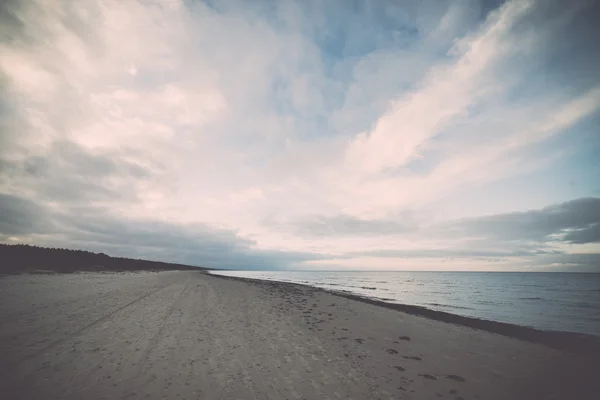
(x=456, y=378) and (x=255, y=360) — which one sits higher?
(x=255, y=360)

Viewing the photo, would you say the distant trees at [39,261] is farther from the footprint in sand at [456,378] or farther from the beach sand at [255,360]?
the footprint in sand at [456,378]

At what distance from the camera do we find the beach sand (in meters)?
6.49

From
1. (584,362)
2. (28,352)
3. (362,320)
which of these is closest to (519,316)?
(584,362)

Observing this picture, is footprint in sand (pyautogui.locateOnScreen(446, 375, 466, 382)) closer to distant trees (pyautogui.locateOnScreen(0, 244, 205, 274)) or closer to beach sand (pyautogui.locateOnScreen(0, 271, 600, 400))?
beach sand (pyautogui.locateOnScreen(0, 271, 600, 400))

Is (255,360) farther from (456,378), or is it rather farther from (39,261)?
(39,261)

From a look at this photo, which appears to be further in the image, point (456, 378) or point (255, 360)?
point (255, 360)

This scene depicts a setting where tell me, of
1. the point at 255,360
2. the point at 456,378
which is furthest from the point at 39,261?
the point at 456,378

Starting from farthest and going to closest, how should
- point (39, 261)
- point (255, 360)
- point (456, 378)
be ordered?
point (39, 261) → point (255, 360) → point (456, 378)

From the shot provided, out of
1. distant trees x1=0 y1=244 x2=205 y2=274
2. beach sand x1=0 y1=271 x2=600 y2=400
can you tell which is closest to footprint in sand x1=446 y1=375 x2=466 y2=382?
beach sand x1=0 y1=271 x2=600 y2=400

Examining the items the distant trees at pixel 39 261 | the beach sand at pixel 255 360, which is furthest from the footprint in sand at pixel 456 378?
the distant trees at pixel 39 261

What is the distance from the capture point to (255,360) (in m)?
8.44

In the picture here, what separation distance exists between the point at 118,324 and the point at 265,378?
346 inches

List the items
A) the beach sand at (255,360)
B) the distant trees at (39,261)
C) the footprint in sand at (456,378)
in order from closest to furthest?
the beach sand at (255,360) < the footprint in sand at (456,378) < the distant trees at (39,261)

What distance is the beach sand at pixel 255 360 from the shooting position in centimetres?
649
